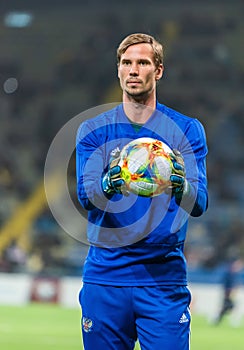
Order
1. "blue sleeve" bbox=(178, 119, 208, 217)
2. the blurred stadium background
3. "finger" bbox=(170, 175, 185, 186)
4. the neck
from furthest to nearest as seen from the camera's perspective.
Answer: the blurred stadium background < the neck < "blue sleeve" bbox=(178, 119, 208, 217) < "finger" bbox=(170, 175, 185, 186)

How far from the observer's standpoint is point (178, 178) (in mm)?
2855

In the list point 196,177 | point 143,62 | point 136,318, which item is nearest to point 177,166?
point 196,177

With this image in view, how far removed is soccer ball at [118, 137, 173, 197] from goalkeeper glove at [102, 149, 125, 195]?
0.06 feet

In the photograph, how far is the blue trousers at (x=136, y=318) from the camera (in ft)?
9.71

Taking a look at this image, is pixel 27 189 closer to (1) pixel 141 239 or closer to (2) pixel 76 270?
(2) pixel 76 270

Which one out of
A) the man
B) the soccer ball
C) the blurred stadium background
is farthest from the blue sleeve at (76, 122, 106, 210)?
the blurred stadium background

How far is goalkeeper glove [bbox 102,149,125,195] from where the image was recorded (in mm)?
2859

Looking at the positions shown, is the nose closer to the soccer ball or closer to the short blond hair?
the short blond hair

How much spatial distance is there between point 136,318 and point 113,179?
523mm

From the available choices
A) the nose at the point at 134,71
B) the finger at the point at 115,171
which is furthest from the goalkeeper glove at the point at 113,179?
the nose at the point at 134,71

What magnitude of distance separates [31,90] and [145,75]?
1107 cm

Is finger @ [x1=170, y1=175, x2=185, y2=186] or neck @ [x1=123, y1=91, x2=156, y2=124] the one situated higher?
neck @ [x1=123, y1=91, x2=156, y2=124]

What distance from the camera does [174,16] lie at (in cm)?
1380

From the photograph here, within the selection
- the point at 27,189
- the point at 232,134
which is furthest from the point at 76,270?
the point at 232,134
